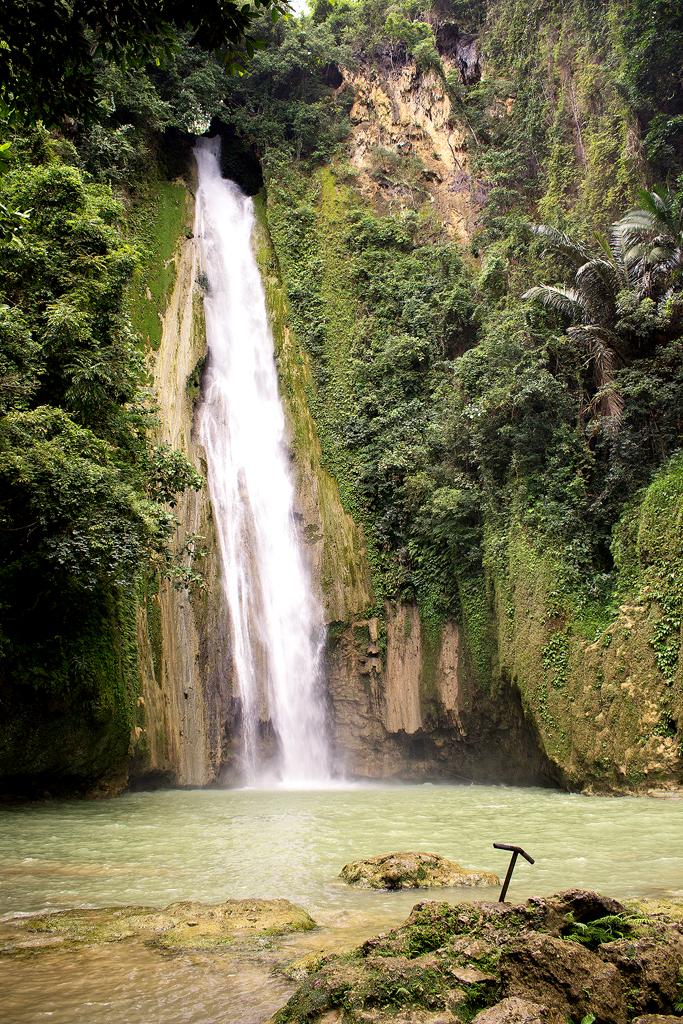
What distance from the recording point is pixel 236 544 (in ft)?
59.7

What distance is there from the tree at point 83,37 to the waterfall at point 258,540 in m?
13.8

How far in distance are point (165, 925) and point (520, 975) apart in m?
2.74

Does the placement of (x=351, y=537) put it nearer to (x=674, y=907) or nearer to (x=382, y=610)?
(x=382, y=610)

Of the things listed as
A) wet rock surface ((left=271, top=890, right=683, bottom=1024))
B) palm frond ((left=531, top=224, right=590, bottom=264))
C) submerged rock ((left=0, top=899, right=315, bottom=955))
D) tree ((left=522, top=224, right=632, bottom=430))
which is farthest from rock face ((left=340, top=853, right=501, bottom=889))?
palm frond ((left=531, top=224, right=590, bottom=264))

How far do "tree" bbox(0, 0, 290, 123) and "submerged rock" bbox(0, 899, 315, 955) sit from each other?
191 inches

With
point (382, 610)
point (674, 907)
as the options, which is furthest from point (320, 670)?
point (674, 907)

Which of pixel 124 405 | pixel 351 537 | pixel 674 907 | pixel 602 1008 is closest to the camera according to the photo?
pixel 602 1008

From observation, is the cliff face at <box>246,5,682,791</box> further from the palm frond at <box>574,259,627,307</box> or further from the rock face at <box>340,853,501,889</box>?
the rock face at <box>340,853,501,889</box>

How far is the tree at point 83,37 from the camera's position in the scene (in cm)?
402

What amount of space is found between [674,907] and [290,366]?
19.1m

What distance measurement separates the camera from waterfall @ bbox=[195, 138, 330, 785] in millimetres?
17172

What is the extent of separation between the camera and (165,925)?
4.60 meters

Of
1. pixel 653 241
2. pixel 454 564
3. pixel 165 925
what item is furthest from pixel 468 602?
pixel 165 925

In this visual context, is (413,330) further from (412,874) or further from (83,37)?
(83,37)
